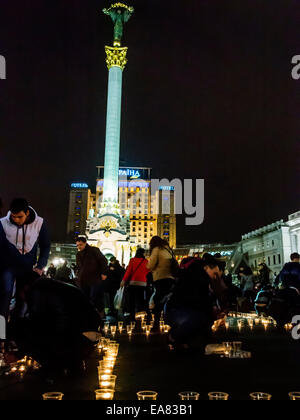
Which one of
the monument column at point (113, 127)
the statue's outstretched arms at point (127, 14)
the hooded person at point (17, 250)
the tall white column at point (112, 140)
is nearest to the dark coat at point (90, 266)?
the hooded person at point (17, 250)

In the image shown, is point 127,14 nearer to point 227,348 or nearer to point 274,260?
point 274,260

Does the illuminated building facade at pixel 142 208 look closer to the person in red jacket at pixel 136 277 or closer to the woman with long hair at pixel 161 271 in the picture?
the person in red jacket at pixel 136 277

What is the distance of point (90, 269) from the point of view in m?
9.30

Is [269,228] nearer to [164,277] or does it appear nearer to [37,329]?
[164,277]

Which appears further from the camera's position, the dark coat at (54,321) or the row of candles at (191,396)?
the dark coat at (54,321)

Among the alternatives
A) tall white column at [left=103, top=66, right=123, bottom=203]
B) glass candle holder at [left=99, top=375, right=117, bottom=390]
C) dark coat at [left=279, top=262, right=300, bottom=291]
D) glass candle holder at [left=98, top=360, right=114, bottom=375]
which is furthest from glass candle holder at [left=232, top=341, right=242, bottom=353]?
tall white column at [left=103, top=66, right=123, bottom=203]

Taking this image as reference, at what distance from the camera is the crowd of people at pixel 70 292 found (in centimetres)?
412

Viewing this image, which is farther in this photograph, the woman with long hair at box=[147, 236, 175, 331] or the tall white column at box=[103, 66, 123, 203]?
the tall white column at box=[103, 66, 123, 203]

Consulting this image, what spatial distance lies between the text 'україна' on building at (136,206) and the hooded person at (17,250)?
11044 centimetres

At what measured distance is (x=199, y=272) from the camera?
5.94 metres

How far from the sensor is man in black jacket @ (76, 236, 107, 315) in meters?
9.27

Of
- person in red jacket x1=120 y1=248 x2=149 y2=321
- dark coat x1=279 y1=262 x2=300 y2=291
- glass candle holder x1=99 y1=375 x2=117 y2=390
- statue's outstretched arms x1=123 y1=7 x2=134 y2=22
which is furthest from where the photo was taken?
statue's outstretched arms x1=123 y1=7 x2=134 y2=22

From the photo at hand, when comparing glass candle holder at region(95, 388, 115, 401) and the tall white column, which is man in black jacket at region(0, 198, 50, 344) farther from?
the tall white column
